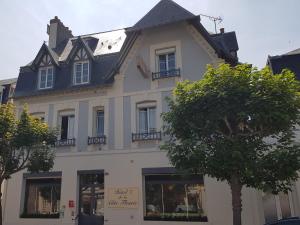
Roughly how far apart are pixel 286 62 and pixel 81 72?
32.9ft

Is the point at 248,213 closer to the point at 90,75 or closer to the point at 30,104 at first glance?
the point at 90,75

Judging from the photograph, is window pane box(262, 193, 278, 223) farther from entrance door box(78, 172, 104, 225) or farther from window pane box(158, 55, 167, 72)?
window pane box(158, 55, 167, 72)

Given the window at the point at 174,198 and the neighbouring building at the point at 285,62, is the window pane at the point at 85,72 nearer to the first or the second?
the window at the point at 174,198

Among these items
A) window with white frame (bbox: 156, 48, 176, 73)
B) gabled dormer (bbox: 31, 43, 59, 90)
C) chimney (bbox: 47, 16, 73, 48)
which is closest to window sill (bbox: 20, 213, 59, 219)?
gabled dormer (bbox: 31, 43, 59, 90)

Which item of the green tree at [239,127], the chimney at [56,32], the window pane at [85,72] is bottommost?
the green tree at [239,127]

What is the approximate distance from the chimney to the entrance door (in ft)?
31.2

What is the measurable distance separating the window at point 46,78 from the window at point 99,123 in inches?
128

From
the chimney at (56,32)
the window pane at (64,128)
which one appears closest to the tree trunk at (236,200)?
the window pane at (64,128)

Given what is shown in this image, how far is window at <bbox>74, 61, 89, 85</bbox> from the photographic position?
56.7 ft

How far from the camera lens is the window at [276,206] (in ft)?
44.3

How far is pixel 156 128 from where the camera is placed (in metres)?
15.2

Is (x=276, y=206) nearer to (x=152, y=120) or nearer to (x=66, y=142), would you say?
(x=152, y=120)

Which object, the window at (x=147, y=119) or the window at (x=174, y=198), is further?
the window at (x=147, y=119)

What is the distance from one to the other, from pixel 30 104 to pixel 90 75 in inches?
146
